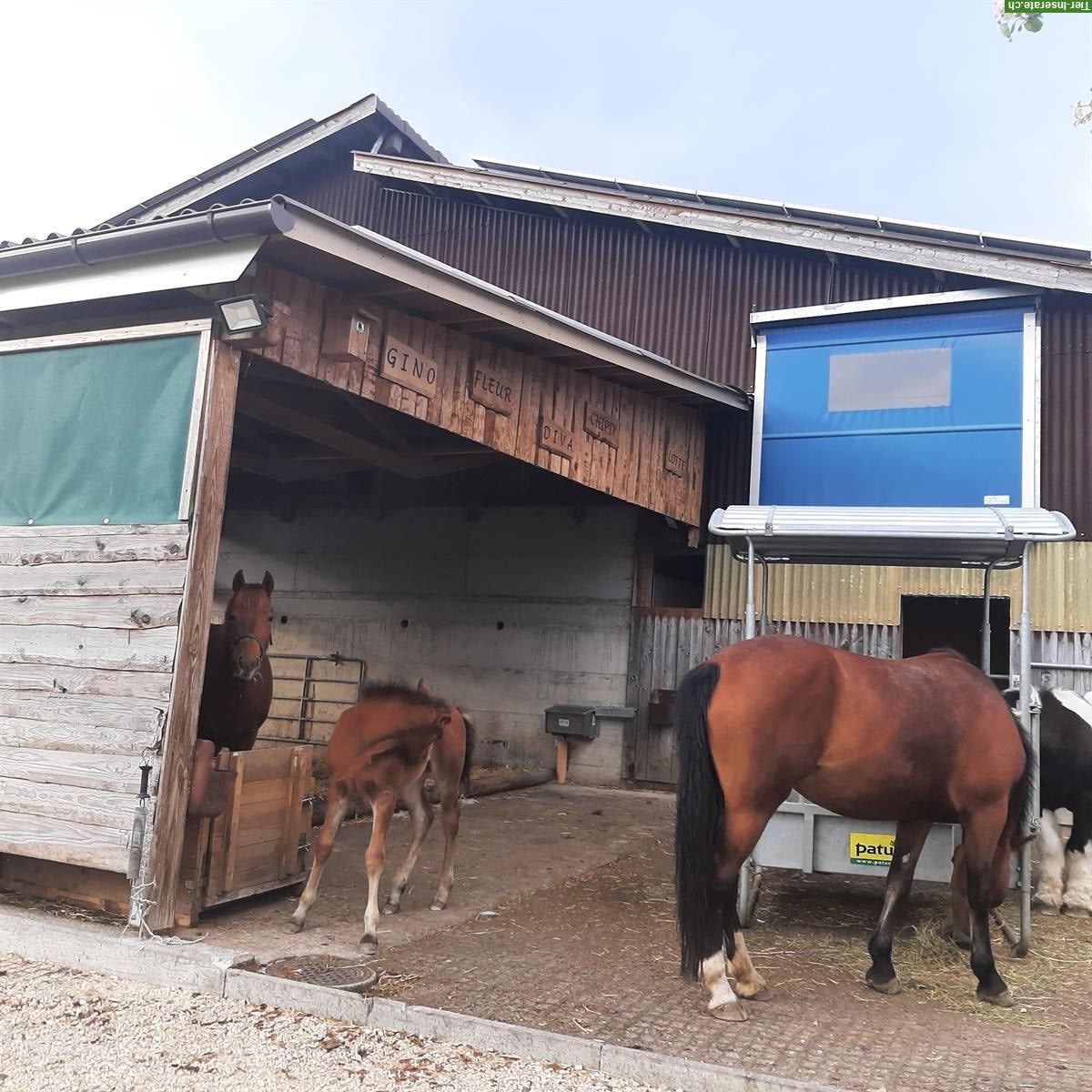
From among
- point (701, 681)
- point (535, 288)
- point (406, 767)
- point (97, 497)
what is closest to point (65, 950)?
point (406, 767)

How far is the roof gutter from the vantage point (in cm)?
470

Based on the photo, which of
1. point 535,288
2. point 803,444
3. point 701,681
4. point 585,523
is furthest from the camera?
point 535,288

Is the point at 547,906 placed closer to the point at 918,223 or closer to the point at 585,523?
the point at 585,523

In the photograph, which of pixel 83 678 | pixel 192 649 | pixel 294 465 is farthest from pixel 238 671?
pixel 294 465

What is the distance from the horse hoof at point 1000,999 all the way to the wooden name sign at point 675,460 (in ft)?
21.5

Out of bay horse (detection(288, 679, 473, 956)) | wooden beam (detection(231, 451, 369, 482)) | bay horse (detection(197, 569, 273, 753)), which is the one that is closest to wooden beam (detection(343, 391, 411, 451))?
wooden beam (detection(231, 451, 369, 482))

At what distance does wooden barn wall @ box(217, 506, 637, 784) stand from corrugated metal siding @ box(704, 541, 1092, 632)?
4.33 feet

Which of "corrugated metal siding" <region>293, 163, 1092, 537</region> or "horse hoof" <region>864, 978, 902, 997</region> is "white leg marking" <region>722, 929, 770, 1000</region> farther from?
"corrugated metal siding" <region>293, 163, 1092, 537</region>

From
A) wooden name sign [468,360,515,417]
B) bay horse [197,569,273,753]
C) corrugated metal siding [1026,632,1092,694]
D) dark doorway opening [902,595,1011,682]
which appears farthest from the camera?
dark doorway opening [902,595,1011,682]

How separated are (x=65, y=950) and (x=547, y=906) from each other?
2.75 meters

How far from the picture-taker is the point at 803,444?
36.7 ft

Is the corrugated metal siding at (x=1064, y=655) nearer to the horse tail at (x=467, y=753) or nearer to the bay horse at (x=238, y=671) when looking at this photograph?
the horse tail at (x=467, y=753)

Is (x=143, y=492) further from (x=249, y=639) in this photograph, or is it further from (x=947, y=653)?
(x=947, y=653)

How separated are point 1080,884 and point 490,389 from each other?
17.8ft
